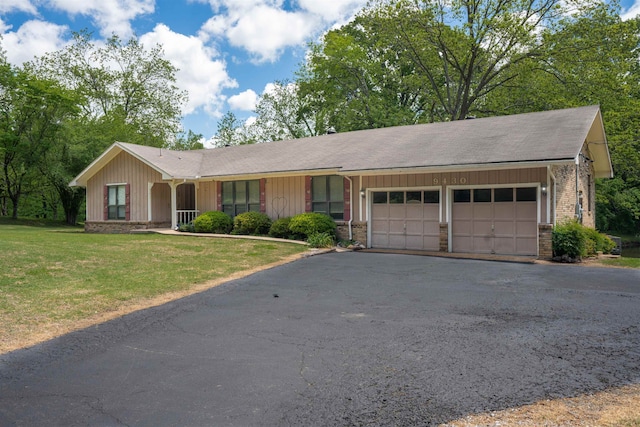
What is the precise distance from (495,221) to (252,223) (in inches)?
358

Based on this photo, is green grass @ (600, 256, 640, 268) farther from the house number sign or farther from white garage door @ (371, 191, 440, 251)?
white garage door @ (371, 191, 440, 251)

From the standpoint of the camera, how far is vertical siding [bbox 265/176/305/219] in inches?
701

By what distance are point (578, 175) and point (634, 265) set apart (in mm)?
4523

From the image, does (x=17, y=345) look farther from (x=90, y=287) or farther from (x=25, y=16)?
(x=25, y=16)

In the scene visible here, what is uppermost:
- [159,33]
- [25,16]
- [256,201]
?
[159,33]

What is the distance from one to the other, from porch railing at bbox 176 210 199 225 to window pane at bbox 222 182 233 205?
1.69 m

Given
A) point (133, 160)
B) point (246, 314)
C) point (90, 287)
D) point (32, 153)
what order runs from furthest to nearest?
point (32, 153) → point (133, 160) → point (90, 287) → point (246, 314)

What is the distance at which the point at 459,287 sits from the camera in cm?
868

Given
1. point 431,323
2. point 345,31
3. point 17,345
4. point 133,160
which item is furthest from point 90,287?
point 345,31

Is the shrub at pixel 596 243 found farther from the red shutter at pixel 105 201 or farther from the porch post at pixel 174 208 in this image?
the red shutter at pixel 105 201

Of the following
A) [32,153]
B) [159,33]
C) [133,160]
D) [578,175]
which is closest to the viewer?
[578,175]

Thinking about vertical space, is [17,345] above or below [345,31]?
below

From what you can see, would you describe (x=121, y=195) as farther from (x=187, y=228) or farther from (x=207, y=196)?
(x=187, y=228)

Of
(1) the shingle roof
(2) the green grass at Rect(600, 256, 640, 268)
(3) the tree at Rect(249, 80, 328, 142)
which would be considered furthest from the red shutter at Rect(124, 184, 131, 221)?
(3) the tree at Rect(249, 80, 328, 142)
